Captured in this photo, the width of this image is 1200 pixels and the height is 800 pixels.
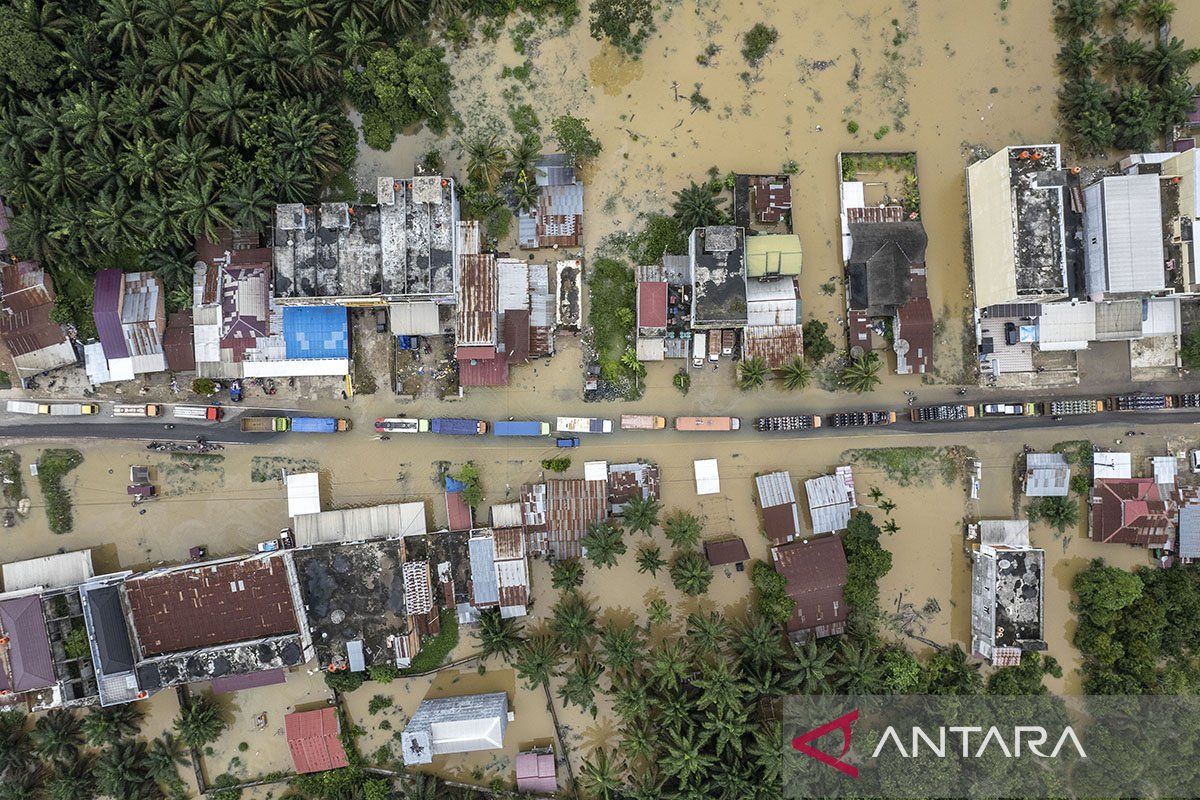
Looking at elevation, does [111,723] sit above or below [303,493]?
below

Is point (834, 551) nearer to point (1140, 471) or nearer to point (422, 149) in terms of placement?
point (1140, 471)

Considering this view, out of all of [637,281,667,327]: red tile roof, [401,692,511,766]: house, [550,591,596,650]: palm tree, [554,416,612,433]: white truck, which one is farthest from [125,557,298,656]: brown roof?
[637,281,667,327]: red tile roof

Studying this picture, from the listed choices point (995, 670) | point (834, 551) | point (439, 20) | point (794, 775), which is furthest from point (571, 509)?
point (439, 20)

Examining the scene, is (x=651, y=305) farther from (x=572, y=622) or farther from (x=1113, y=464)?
(x=1113, y=464)

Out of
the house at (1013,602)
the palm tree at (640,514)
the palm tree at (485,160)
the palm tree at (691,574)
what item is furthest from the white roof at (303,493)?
the house at (1013,602)

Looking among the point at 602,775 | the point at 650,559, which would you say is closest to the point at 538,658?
the point at 602,775

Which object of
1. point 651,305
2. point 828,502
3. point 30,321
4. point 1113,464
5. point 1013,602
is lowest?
point 1013,602

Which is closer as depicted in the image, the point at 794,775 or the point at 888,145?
the point at 794,775
